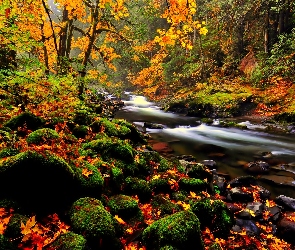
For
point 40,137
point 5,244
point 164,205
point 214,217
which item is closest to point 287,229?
point 214,217

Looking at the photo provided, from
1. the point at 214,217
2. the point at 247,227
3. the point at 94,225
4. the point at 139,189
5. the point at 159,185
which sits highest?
the point at 94,225

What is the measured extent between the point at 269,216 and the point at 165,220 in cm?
325

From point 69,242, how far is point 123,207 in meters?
1.45

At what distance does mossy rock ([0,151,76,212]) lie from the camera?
3277 mm

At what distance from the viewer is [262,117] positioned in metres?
15.9

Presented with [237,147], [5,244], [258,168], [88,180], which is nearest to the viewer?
[5,244]

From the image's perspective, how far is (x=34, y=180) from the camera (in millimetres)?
3369

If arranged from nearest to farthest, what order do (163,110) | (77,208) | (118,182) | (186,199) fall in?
1. (77,208)
2. (118,182)
3. (186,199)
4. (163,110)

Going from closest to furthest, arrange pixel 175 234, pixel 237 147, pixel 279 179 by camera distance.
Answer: pixel 175 234
pixel 279 179
pixel 237 147

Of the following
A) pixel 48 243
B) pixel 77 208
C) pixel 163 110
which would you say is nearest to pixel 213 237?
pixel 77 208

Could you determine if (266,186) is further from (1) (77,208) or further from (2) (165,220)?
(1) (77,208)

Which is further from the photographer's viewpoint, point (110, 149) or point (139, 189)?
point (110, 149)

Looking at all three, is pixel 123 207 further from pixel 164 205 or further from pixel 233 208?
pixel 233 208

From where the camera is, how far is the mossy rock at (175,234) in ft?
10.6
